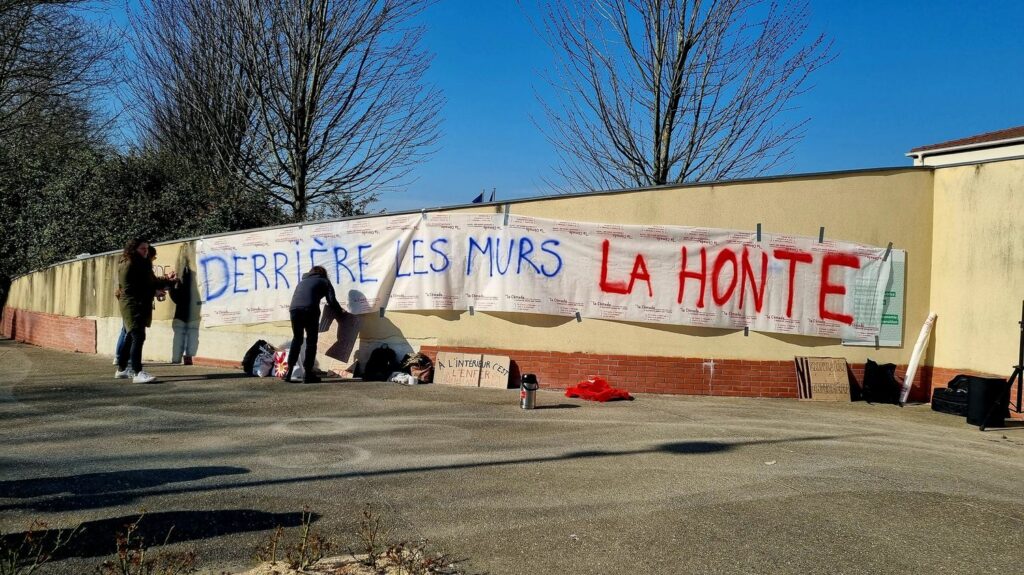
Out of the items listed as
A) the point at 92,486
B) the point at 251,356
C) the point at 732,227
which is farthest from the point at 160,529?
the point at 732,227

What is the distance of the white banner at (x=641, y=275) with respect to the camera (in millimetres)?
11281

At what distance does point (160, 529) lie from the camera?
489 cm

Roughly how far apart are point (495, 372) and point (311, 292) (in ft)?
9.08

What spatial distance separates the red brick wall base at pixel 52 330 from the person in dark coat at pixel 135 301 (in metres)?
4.92

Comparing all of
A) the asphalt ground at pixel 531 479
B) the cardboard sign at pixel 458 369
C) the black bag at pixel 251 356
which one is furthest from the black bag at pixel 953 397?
the black bag at pixel 251 356

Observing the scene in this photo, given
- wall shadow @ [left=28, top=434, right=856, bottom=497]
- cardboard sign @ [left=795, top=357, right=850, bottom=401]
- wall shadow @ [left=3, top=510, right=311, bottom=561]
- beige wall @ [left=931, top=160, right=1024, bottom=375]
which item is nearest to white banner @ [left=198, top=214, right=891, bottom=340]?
cardboard sign @ [left=795, top=357, right=850, bottom=401]

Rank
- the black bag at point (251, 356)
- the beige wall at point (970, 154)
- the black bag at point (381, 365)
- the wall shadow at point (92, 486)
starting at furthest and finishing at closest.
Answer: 1. the beige wall at point (970, 154)
2. the black bag at point (251, 356)
3. the black bag at point (381, 365)
4. the wall shadow at point (92, 486)

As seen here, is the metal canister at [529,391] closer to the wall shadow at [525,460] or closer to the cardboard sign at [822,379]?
the wall shadow at [525,460]

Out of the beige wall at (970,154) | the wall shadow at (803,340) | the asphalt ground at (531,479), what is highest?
the beige wall at (970,154)

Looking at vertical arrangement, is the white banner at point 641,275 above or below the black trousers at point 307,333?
above

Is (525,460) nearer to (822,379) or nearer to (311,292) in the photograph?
(311,292)

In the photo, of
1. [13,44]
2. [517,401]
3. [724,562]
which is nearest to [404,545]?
[724,562]

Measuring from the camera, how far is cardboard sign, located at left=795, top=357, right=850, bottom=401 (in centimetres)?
1118

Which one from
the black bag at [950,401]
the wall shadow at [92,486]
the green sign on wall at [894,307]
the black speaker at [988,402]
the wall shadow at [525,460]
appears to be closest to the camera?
the wall shadow at [92,486]
